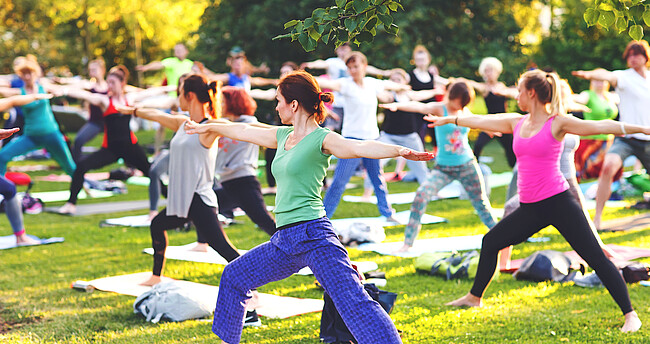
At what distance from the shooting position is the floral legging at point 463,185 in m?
8.12

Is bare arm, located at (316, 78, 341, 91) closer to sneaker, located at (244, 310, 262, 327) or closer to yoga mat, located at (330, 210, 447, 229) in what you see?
yoga mat, located at (330, 210, 447, 229)

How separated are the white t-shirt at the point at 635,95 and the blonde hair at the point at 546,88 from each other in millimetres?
3532

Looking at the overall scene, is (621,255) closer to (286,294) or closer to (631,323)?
(631,323)

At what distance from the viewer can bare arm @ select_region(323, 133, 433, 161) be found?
4.18 meters

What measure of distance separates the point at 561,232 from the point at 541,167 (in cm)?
51

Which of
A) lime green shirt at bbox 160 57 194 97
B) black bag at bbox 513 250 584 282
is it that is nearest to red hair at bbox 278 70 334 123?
black bag at bbox 513 250 584 282

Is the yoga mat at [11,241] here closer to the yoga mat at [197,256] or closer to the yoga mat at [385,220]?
the yoga mat at [197,256]

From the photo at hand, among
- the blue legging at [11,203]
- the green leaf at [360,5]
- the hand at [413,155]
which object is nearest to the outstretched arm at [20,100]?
the blue legging at [11,203]

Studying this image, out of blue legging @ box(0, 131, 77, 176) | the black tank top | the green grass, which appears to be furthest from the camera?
the black tank top

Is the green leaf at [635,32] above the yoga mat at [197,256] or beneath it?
above

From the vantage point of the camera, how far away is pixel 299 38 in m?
4.11

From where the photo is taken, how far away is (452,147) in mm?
8180

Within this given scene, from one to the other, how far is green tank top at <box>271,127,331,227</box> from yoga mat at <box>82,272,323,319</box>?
173 cm

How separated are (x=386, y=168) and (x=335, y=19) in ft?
45.2
